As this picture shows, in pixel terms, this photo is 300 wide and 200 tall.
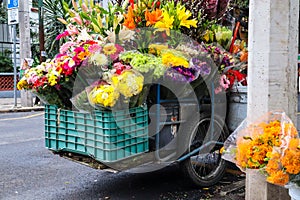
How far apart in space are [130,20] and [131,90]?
901mm

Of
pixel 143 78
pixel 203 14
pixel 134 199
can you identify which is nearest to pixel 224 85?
pixel 203 14

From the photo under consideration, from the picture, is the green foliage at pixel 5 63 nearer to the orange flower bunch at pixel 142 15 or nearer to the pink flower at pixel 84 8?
the pink flower at pixel 84 8

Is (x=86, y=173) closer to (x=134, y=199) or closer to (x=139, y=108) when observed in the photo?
(x=134, y=199)

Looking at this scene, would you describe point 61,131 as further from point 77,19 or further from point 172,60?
point 172,60

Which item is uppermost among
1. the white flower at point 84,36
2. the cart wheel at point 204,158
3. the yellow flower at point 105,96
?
the white flower at point 84,36

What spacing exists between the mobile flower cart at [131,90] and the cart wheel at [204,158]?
13mm

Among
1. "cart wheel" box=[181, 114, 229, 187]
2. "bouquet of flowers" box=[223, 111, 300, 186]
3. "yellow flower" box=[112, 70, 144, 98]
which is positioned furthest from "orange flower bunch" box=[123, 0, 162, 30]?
"bouquet of flowers" box=[223, 111, 300, 186]

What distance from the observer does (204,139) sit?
4516 millimetres

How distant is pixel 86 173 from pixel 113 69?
204 centimetres

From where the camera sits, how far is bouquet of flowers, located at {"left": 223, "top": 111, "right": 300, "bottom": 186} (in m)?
2.55

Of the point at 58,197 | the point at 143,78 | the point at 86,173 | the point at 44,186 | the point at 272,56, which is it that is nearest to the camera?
the point at 272,56

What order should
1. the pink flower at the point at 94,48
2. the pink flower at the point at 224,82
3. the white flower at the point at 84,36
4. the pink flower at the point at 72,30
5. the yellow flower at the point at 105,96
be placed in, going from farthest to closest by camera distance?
the pink flower at the point at 224,82 < the pink flower at the point at 72,30 < the white flower at the point at 84,36 < the pink flower at the point at 94,48 < the yellow flower at the point at 105,96

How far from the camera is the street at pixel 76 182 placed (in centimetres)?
440

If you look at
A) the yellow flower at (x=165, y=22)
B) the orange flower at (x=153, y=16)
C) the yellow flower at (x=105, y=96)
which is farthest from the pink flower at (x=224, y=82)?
the yellow flower at (x=105, y=96)
